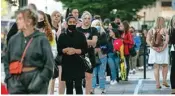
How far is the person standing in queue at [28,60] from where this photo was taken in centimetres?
757

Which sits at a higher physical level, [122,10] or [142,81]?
[122,10]

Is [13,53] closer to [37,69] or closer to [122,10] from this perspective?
[37,69]

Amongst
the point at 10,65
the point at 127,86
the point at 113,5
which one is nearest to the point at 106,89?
the point at 127,86

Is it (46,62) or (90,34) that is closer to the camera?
(46,62)

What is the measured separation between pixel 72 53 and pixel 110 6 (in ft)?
165

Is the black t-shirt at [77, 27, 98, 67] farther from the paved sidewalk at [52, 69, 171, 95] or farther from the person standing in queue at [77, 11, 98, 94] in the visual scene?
the paved sidewalk at [52, 69, 171, 95]

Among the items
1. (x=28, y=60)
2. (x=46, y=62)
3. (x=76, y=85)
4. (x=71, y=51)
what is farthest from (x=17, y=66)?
(x=76, y=85)

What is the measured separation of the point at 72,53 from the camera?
11.3 m

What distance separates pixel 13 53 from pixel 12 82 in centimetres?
35

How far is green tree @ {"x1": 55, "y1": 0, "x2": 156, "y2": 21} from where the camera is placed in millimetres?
58875

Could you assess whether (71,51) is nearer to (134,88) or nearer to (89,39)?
(89,39)

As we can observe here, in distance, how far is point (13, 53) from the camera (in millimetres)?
7660

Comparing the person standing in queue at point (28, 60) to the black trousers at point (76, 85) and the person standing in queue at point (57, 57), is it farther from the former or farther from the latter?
the person standing in queue at point (57, 57)

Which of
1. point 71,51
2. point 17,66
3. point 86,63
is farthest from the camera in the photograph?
point 86,63
